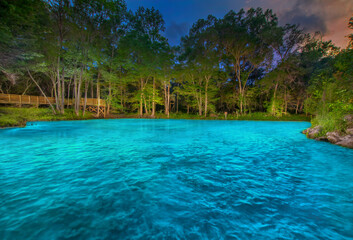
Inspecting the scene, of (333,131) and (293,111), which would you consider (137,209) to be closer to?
(333,131)

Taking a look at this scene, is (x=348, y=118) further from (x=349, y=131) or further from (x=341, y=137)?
(x=341, y=137)

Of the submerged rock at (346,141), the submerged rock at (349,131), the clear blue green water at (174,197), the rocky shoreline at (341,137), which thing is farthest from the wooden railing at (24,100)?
the submerged rock at (349,131)

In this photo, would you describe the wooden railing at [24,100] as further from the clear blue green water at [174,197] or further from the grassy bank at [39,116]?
the clear blue green water at [174,197]

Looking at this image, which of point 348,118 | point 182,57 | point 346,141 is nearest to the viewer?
point 346,141

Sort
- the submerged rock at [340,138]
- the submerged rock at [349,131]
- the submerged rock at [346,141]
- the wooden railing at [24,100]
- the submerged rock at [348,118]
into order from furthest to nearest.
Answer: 1. the wooden railing at [24,100]
2. the submerged rock at [348,118]
3. the submerged rock at [349,131]
4. the submerged rock at [340,138]
5. the submerged rock at [346,141]

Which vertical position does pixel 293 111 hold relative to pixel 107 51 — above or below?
below

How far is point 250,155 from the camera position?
556 centimetres

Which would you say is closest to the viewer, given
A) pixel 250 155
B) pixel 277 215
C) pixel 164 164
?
pixel 277 215

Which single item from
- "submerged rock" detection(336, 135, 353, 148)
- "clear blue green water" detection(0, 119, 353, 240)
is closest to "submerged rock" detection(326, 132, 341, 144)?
"submerged rock" detection(336, 135, 353, 148)

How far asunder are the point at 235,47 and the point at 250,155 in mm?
23269

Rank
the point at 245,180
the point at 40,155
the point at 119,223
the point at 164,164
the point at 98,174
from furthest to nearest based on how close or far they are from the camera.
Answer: the point at 40,155, the point at 164,164, the point at 98,174, the point at 245,180, the point at 119,223

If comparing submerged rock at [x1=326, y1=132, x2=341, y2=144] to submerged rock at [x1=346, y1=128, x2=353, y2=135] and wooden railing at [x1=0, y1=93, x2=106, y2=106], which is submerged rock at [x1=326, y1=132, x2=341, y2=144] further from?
wooden railing at [x1=0, y1=93, x2=106, y2=106]

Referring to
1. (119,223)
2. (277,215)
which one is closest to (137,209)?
(119,223)

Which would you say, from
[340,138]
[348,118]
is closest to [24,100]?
[340,138]
